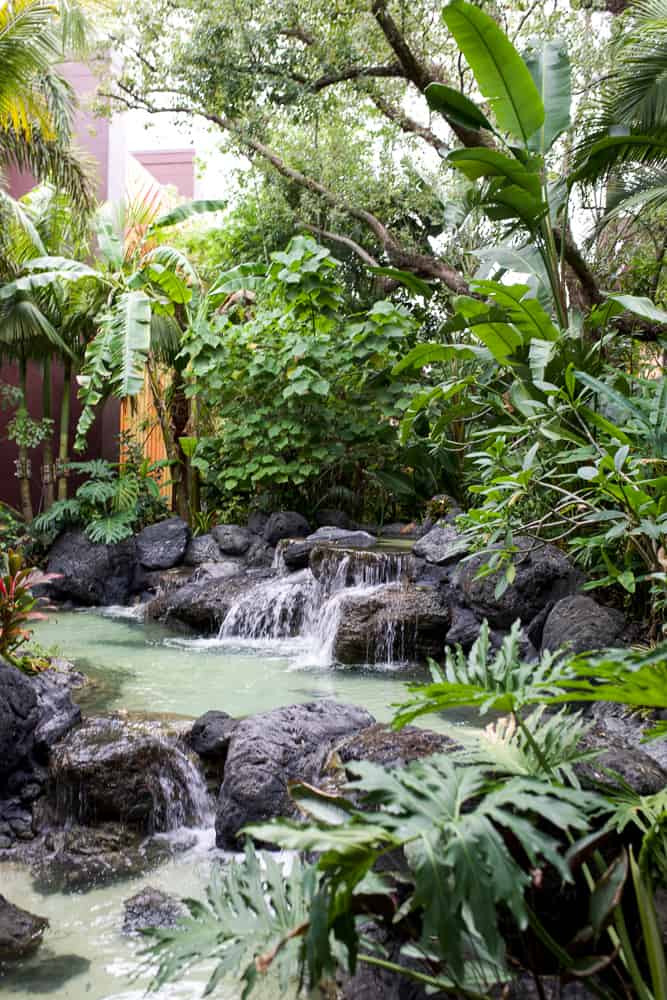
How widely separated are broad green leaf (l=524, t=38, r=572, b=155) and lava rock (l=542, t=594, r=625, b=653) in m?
3.43

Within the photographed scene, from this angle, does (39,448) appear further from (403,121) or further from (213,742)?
(213,742)

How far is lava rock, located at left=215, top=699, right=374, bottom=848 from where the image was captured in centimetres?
405

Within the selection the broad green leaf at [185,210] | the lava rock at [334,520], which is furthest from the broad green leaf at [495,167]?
the broad green leaf at [185,210]

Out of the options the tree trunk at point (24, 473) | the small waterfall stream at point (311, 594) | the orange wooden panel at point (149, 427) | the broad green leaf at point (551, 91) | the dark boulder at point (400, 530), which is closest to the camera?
the broad green leaf at point (551, 91)

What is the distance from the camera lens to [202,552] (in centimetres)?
1127

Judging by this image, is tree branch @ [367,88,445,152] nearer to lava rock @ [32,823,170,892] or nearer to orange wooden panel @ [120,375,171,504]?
orange wooden panel @ [120,375,171,504]

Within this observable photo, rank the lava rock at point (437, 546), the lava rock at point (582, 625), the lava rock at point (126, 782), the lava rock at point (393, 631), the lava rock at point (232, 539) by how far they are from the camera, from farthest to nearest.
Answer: the lava rock at point (232, 539)
the lava rock at point (437, 546)
the lava rock at point (393, 631)
the lava rock at point (582, 625)
the lava rock at point (126, 782)

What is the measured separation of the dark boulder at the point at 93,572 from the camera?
1117 centimetres

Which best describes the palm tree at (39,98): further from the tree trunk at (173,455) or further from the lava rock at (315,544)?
the lava rock at (315,544)

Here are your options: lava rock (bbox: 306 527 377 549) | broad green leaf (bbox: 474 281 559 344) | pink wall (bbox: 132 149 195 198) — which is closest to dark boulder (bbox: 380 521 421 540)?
lava rock (bbox: 306 527 377 549)

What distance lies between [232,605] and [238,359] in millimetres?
3975

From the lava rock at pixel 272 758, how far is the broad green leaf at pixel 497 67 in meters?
4.43

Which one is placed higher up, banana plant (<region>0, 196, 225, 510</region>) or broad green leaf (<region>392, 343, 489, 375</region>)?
A: banana plant (<region>0, 196, 225, 510</region>)

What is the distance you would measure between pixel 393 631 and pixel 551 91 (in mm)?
4595
